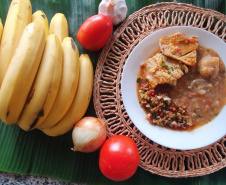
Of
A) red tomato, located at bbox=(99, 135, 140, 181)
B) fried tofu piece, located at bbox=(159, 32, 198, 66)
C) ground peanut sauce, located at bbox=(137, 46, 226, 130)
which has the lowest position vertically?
red tomato, located at bbox=(99, 135, 140, 181)

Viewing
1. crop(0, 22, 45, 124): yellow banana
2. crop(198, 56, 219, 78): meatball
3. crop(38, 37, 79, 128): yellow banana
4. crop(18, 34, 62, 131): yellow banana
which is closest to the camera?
crop(0, 22, 45, 124): yellow banana

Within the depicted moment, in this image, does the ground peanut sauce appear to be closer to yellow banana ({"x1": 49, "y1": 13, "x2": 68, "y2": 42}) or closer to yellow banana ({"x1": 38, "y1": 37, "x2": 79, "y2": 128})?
yellow banana ({"x1": 38, "y1": 37, "x2": 79, "y2": 128})


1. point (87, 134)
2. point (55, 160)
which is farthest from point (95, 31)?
point (55, 160)

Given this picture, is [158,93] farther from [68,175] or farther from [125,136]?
[68,175]

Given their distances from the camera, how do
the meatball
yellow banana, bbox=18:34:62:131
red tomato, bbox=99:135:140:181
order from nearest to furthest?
yellow banana, bbox=18:34:62:131
red tomato, bbox=99:135:140:181
the meatball

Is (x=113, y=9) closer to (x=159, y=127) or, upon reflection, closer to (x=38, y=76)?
(x=38, y=76)

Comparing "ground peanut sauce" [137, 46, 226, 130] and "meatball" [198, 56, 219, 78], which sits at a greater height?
"meatball" [198, 56, 219, 78]

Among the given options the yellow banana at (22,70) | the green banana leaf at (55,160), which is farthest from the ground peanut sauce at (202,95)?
the yellow banana at (22,70)

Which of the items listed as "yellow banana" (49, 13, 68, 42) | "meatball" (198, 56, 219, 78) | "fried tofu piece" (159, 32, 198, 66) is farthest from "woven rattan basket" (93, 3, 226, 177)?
"yellow banana" (49, 13, 68, 42)
